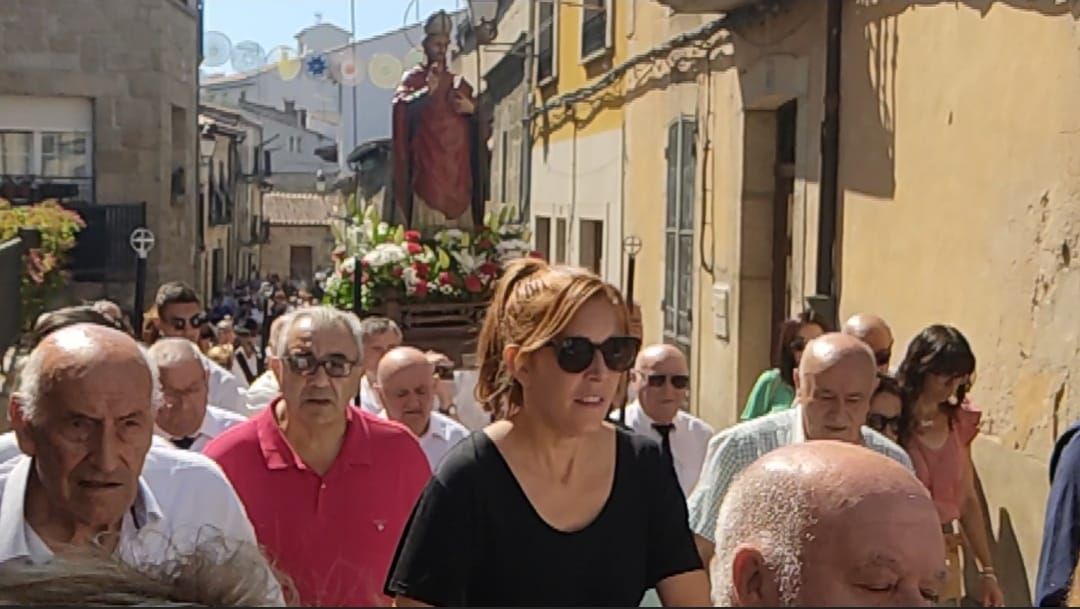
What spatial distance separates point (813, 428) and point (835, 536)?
6.93 ft

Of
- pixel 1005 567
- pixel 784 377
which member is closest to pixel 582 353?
pixel 784 377

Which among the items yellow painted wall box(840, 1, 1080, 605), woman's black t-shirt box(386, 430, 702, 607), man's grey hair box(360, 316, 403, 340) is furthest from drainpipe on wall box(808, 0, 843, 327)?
woman's black t-shirt box(386, 430, 702, 607)

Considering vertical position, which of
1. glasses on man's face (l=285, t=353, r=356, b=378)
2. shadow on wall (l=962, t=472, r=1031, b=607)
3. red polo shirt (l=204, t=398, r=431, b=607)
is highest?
glasses on man's face (l=285, t=353, r=356, b=378)

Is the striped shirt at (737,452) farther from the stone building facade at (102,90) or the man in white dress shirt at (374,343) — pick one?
the stone building facade at (102,90)

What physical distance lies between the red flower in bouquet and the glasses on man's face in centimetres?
577

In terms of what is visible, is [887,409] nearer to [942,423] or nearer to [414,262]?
[942,423]

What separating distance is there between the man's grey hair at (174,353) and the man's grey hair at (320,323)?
619 millimetres

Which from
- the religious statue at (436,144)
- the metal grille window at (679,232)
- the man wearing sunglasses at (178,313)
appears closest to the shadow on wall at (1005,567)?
the man wearing sunglasses at (178,313)

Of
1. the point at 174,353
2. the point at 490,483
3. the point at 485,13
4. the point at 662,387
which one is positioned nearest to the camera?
the point at 490,483

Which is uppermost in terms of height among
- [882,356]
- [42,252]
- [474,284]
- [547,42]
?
[547,42]

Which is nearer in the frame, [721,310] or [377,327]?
[377,327]

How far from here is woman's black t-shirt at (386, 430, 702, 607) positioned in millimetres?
3033

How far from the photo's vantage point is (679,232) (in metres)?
12.6

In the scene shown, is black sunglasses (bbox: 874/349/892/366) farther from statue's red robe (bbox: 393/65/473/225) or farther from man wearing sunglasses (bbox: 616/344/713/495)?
statue's red robe (bbox: 393/65/473/225)
